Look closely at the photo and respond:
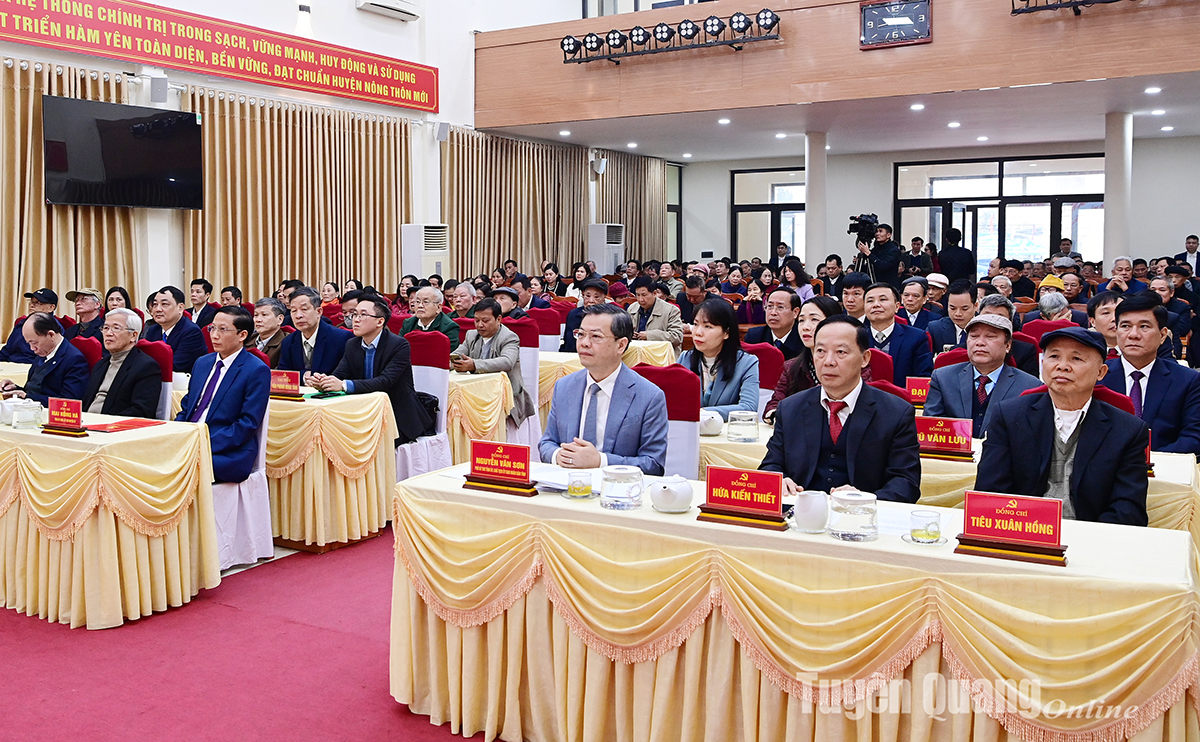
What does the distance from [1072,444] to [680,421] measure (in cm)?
132

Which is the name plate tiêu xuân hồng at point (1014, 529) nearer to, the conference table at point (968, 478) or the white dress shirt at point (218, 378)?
the conference table at point (968, 478)

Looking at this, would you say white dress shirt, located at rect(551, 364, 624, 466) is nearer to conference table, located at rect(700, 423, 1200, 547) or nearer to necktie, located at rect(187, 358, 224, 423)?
conference table, located at rect(700, 423, 1200, 547)

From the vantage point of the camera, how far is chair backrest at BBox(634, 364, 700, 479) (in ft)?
11.6

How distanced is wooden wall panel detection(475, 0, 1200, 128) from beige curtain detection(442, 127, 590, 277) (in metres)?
0.61

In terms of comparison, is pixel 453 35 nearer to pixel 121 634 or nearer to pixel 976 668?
pixel 121 634

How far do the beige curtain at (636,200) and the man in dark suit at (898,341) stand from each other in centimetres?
1053

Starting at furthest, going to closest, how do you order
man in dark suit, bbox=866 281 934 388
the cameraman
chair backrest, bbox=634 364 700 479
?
the cameraman
man in dark suit, bbox=866 281 934 388
chair backrest, bbox=634 364 700 479

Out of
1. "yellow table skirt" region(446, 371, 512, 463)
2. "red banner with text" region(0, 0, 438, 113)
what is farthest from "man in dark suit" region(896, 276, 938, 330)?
"red banner with text" region(0, 0, 438, 113)

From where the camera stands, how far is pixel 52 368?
4.88 meters

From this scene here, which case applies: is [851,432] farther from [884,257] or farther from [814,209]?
[814,209]

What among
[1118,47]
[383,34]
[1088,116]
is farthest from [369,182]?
[1088,116]

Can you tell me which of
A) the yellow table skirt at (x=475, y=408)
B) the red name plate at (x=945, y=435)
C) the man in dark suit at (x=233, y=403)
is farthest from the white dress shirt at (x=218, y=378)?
the red name plate at (x=945, y=435)

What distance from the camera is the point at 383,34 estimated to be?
1130 centimetres

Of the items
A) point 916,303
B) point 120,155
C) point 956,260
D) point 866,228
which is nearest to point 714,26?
point 866,228
